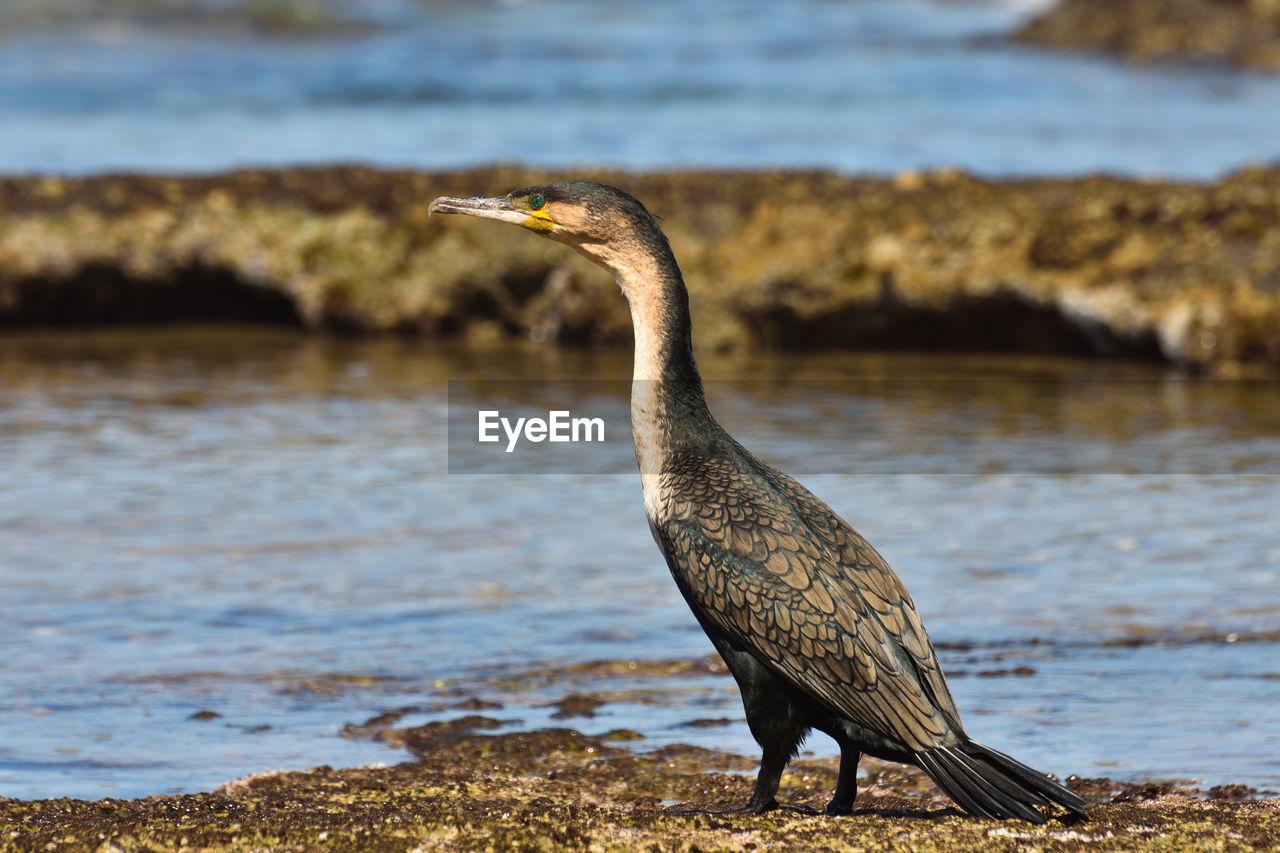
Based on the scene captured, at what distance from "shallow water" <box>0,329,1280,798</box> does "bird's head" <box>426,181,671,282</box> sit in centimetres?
137

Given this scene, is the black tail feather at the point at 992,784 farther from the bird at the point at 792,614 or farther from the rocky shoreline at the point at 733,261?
the rocky shoreline at the point at 733,261

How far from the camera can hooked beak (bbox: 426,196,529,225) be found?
4273 mm

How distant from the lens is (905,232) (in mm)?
10656

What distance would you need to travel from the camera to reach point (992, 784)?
11.6 ft

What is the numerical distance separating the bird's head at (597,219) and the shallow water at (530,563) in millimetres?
1371

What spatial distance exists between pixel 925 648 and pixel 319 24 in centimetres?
→ 2461

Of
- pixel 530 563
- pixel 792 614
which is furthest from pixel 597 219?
pixel 530 563

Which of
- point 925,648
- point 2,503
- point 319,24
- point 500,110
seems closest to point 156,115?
point 500,110

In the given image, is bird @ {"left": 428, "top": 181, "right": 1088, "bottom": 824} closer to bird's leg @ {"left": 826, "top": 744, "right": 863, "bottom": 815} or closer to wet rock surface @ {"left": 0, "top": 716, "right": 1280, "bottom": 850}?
bird's leg @ {"left": 826, "top": 744, "right": 863, "bottom": 815}

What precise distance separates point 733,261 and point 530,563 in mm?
4892

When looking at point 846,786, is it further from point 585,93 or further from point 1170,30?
point 1170,30

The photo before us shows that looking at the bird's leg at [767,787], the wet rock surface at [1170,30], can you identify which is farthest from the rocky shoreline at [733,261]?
the wet rock surface at [1170,30]

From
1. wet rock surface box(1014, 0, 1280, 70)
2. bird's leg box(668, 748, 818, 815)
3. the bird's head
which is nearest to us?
bird's leg box(668, 748, 818, 815)

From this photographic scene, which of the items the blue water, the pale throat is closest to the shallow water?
the pale throat
